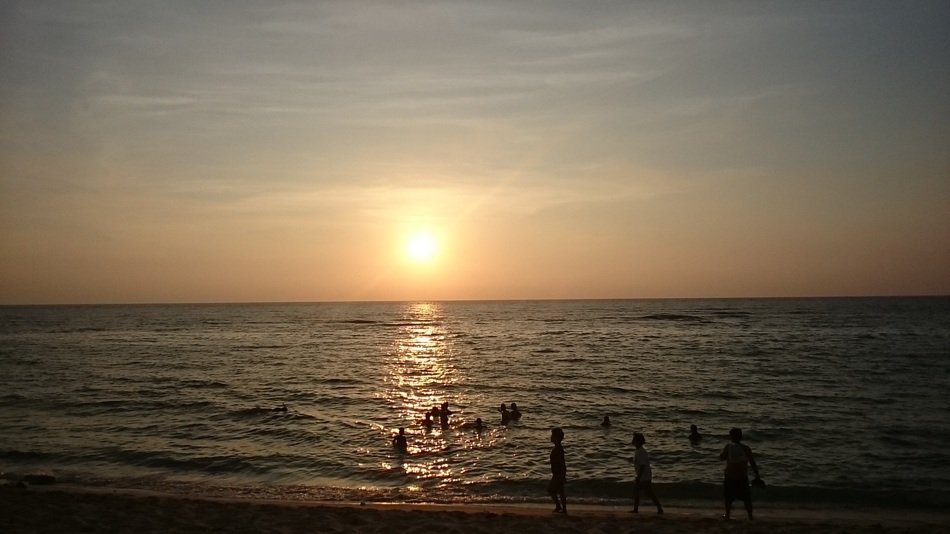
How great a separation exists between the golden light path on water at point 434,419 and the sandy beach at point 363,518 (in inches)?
149

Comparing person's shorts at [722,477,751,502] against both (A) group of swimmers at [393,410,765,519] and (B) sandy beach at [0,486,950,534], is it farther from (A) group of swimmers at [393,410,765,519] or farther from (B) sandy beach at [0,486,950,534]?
(B) sandy beach at [0,486,950,534]

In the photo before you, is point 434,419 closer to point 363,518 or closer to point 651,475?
point 651,475

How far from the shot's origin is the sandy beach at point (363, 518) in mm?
11562

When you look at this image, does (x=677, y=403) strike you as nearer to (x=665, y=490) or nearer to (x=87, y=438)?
(x=665, y=490)

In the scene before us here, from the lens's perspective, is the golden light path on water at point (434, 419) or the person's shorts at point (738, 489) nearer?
the person's shorts at point (738, 489)

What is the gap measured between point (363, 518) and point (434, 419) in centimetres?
1272

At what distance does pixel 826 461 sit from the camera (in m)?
18.3

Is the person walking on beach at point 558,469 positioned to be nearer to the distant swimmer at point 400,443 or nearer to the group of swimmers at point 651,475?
the group of swimmers at point 651,475

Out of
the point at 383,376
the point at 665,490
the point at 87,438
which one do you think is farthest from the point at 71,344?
the point at 665,490

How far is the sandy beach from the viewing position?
455 inches

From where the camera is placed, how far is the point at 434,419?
2509 centimetres

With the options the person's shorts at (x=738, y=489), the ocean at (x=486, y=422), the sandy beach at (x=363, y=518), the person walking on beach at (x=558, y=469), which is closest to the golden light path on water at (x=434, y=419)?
the ocean at (x=486, y=422)

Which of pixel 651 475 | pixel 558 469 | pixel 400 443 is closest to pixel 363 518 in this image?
pixel 558 469

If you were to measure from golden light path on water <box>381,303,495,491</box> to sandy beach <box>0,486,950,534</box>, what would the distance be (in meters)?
3.77
